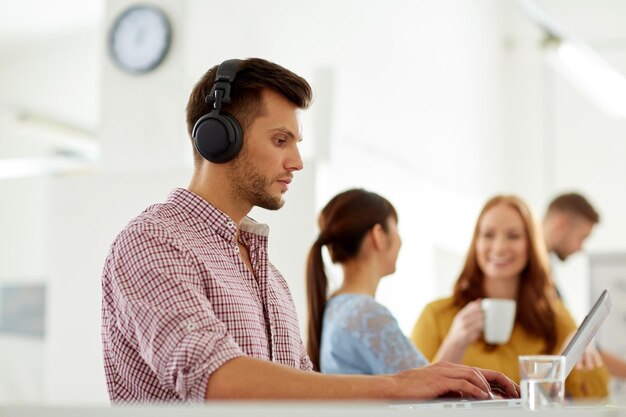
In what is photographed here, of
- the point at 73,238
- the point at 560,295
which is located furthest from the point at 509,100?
the point at 73,238

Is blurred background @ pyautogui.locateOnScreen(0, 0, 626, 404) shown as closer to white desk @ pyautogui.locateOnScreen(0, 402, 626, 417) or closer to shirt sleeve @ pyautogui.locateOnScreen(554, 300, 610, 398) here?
shirt sleeve @ pyautogui.locateOnScreen(554, 300, 610, 398)

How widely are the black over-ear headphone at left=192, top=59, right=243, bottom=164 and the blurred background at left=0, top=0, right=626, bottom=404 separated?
0.68m

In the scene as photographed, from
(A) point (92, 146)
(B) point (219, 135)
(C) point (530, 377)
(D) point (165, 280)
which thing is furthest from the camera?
(A) point (92, 146)

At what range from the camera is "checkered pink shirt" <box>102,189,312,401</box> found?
1.26 m

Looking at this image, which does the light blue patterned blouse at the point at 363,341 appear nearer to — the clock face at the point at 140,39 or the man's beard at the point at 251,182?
the man's beard at the point at 251,182

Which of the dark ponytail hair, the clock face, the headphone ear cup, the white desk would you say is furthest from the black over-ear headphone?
the clock face

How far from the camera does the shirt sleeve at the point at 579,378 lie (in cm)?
273


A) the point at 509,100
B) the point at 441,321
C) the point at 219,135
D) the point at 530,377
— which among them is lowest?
the point at 441,321

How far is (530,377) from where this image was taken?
1.11 meters

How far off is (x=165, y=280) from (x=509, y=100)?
6158mm

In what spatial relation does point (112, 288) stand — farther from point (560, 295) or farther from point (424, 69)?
point (424, 69)

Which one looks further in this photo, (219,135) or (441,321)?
(441,321)

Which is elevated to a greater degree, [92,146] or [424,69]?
[424,69]

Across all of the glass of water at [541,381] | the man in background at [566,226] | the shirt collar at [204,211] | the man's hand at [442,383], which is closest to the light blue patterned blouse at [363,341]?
the shirt collar at [204,211]
